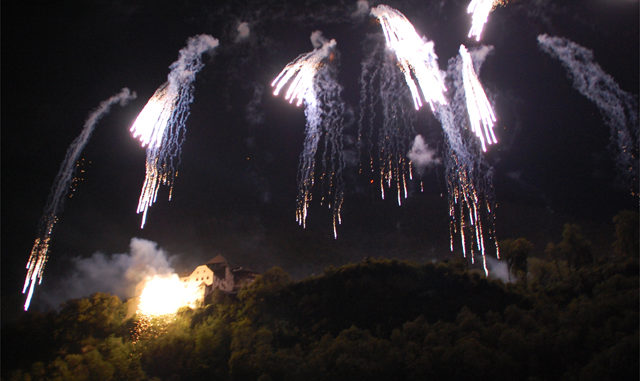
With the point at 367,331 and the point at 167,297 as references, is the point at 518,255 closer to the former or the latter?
the point at 367,331

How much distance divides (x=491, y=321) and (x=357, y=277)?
16.0 meters

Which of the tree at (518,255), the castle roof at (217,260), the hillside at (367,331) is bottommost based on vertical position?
the hillside at (367,331)

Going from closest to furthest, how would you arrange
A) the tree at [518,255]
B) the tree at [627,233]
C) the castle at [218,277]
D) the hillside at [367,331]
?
the hillside at [367,331], the tree at [627,233], the tree at [518,255], the castle at [218,277]

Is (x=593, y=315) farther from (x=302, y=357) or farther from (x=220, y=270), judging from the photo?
(x=220, y=270)

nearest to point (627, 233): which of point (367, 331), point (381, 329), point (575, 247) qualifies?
point (575, 247)

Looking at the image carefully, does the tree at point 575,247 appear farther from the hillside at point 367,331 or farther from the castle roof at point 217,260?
the castle roof at point 217,260

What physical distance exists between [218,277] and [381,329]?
98.1 ft

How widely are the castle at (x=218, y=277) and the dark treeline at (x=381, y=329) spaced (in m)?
3.84

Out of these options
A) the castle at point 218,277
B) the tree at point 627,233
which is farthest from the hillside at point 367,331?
the castle at point 218,277

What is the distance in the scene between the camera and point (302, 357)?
34562 millimetres

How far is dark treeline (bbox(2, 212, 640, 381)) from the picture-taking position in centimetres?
2719

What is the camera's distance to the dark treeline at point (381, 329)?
27.2 metres

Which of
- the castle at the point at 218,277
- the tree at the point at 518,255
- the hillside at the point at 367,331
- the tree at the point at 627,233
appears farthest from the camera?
the castle at the point at 218,277

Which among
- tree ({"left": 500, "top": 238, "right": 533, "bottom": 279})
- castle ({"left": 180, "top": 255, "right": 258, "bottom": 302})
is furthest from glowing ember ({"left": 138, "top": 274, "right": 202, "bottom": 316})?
tree ({"left": 500, "top": 238, "right": 533, "bottom": 279})
